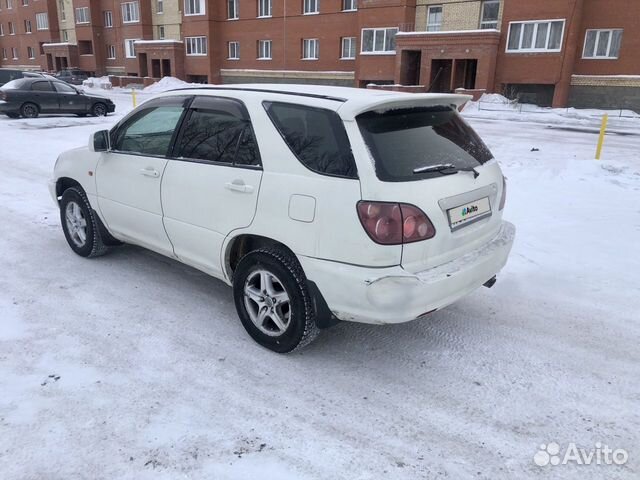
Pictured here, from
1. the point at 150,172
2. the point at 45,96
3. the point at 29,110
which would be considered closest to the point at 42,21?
the point at 45,96

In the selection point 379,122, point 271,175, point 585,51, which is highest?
point 585,51

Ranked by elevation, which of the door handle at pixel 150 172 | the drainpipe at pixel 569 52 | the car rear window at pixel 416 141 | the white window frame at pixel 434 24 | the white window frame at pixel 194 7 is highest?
the white window frame at pixel 194 7

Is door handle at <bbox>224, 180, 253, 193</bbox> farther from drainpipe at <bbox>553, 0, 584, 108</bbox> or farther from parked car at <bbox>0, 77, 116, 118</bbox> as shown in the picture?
drainpipe at <bbox>553, 0, 584, 108</bbox>

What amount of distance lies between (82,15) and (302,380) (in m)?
58.7

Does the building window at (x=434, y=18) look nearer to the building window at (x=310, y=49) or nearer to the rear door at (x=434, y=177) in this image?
the building window at (x=310, y=49)

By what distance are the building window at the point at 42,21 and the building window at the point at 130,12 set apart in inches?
608

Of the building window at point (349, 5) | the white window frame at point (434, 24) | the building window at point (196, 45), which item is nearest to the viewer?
the white window frame at point (434, 24)

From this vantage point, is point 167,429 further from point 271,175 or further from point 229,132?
point 229,132

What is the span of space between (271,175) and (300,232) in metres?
0.46

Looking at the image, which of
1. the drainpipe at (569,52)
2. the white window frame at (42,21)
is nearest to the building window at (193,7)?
the white window frame at (42,21)

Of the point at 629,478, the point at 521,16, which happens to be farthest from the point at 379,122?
the point at 521,16

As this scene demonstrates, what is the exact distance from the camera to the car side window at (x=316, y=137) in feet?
10.5

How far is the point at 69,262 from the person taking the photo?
209 inches

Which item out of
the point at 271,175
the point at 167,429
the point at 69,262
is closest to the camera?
the point at 167,429
